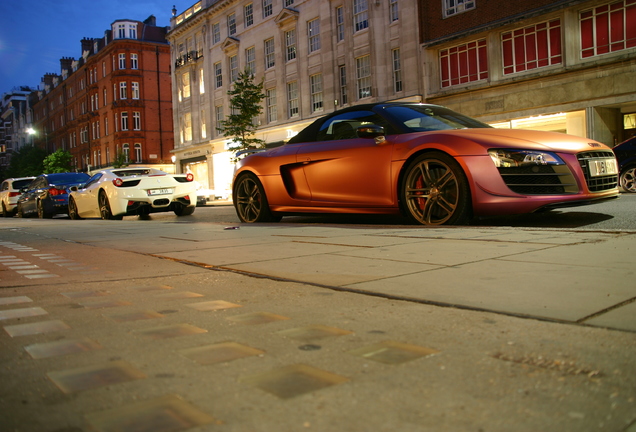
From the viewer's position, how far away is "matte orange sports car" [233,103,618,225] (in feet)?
18.2

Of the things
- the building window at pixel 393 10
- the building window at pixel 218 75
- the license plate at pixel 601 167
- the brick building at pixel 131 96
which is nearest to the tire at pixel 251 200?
the license plate at pixel 601 167

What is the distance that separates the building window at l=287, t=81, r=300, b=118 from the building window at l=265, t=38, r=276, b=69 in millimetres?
2487

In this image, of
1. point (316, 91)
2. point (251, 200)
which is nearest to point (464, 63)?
point (316, 91)

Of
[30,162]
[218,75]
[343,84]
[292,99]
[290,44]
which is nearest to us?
[343,84]

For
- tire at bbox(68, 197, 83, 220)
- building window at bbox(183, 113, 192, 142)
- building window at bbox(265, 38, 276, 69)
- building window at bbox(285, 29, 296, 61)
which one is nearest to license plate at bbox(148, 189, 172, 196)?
tire at bbox(68, 197, 83, 220)

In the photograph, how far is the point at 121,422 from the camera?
1.36m

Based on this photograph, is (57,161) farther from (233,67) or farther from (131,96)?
(233,67)

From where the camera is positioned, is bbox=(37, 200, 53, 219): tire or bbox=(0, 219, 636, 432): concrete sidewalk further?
bbox=(37, 200, 53, 219): tire

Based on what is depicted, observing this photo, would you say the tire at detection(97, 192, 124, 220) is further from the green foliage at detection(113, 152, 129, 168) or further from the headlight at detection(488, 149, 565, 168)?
the green foliage at detection(113, 152, 129, 168)

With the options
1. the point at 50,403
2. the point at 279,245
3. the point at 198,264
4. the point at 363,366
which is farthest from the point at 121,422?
the point at 279,245

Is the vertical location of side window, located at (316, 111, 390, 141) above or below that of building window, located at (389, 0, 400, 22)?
below

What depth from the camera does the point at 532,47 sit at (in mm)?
21438

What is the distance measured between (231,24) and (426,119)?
35.5 m

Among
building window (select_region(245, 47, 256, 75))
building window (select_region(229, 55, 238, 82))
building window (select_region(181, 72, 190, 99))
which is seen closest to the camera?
building window (select_region(245, 47, 256, 75))
